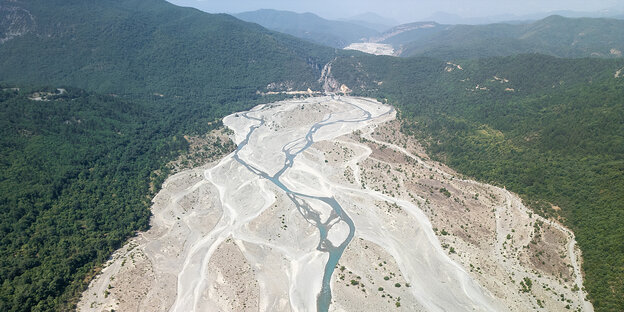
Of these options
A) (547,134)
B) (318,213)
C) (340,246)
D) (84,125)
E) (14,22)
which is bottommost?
(340,246)

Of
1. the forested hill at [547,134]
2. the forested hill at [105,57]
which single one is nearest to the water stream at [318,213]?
the forested hill at [547,134]

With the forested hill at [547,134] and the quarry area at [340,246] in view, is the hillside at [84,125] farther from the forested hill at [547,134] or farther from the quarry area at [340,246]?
the forested hill at [547,134]

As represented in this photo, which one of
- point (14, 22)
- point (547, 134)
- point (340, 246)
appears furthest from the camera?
point (14, 22)

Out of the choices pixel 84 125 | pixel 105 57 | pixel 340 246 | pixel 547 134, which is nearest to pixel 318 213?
pixel 340 246

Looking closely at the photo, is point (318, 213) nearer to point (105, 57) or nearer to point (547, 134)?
point (547, 134)

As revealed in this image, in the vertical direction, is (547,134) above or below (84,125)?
above

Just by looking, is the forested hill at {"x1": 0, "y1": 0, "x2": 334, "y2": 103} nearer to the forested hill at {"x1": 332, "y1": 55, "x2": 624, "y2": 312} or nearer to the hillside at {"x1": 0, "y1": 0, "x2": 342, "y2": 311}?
the hillside at {"x1": 0, "y1": 0, "x2": 342, "y2": 311}

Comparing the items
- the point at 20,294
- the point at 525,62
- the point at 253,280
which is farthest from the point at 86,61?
the point at 525,62
